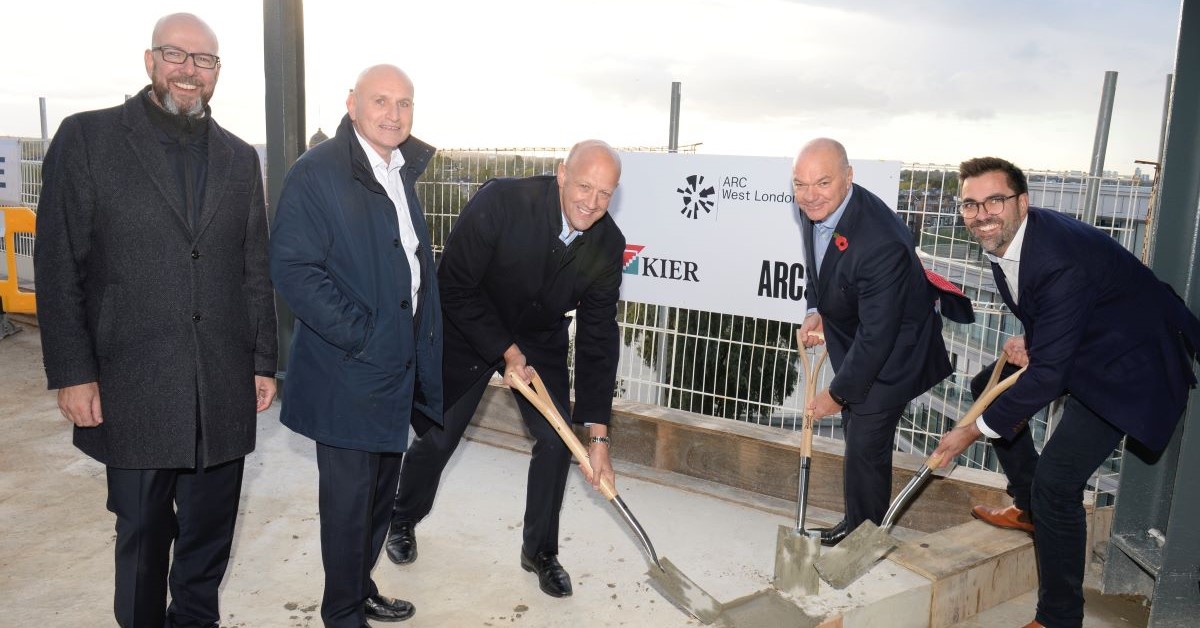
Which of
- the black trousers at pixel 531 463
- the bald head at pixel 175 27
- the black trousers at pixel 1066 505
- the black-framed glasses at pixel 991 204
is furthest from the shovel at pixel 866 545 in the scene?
the bald head at pixel 175 27

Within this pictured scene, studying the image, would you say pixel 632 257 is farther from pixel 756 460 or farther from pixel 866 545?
pixel 866 545

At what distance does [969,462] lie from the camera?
427 cm

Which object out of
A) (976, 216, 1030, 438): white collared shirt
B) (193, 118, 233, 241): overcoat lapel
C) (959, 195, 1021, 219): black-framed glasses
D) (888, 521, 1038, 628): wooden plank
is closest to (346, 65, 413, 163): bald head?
(193, 118, 233, 241): overcoat lapel

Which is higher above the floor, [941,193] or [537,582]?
[941,193]

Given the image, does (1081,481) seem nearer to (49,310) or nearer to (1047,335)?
(1047,335)

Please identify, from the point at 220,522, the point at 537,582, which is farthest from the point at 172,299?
the point at 537,582

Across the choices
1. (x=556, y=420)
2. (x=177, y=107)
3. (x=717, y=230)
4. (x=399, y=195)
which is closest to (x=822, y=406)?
(x=556, y=420)

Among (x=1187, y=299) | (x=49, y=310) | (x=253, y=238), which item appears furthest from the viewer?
(x=1187, y=299)

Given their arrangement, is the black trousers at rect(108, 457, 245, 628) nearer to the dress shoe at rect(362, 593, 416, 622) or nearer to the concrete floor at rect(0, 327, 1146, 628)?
the concrete floor at rect(0, 327, 1146, 628)

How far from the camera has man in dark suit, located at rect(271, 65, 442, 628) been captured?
2.32 m

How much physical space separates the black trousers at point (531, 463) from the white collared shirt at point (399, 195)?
2.37 ft

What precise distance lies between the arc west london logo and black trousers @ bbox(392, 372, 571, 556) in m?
1.84

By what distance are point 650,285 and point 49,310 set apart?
3.14m

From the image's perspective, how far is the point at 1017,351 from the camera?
3240mm
